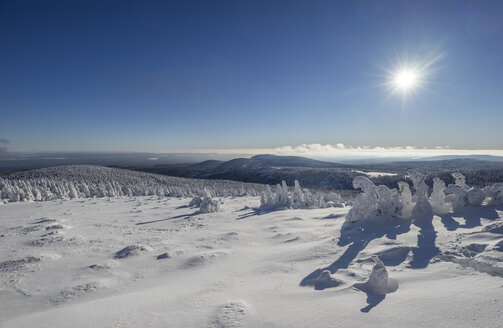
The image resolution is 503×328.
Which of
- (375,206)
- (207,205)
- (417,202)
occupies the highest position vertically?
(417,202)

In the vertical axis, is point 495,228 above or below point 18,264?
above

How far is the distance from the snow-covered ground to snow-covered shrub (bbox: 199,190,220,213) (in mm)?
7105

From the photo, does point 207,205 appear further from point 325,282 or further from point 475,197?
point 475,197

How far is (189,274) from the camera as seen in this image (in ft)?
21.6

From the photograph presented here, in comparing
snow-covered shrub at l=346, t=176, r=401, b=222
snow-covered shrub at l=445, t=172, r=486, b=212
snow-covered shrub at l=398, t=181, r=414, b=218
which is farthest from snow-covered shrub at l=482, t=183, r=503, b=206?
snow-covered shrub at l=346, t=176, r=401, b=222

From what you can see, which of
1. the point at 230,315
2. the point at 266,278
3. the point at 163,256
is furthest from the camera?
the point at 163,256

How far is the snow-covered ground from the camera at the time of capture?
3568mm

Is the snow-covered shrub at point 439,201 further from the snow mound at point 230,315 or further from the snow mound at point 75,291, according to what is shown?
the snow mound at point 75,291

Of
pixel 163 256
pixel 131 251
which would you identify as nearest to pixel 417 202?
pixel 163 256

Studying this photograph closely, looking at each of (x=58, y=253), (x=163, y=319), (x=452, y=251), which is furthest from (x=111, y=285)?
(x=452, y=251)

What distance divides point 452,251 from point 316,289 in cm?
322

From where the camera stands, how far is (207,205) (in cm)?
1766

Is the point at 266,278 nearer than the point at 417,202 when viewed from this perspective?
Yes

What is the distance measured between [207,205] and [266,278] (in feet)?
41.4
